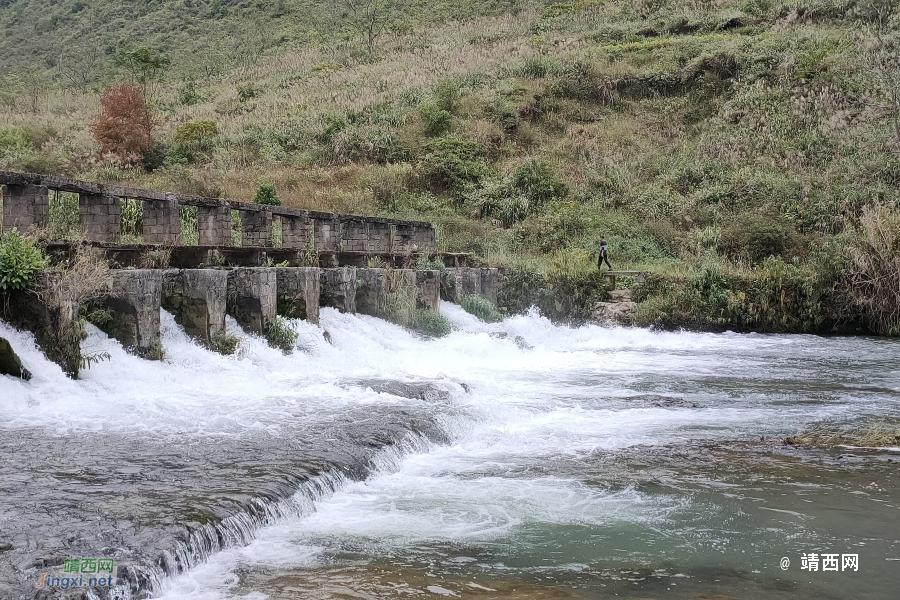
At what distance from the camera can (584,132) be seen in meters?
35.7

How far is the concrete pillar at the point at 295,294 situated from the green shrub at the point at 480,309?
633 centimetres

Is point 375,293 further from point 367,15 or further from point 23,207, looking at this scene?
point 367,15

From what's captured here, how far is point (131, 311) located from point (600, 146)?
27.1 meters

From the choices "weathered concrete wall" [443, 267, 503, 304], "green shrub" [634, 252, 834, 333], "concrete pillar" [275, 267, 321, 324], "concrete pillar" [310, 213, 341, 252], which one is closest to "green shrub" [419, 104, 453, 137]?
"weathered concrete wall" [443, 267, 503, 304]

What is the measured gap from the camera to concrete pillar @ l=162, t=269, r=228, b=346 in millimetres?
11516

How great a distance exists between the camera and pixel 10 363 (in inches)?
327

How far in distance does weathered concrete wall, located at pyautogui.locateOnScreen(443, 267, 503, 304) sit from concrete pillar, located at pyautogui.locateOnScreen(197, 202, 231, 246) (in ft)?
22.3

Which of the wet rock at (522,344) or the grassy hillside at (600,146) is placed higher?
the grassy hillside at (600,146)

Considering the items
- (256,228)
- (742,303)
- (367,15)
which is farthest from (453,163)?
(367,15)

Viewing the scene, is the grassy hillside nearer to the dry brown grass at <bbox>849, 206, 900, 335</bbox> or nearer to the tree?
the dry brown grass at <bbox>849, 206, 900, 335</bbox>

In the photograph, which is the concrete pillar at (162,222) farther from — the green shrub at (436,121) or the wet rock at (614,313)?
the green shrub at (436,121)

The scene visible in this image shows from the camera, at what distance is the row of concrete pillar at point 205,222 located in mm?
10234

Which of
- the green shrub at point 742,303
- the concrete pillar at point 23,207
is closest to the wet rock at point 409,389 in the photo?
the concrete pillar at point 23,207

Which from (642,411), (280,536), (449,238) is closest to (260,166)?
(449,238)
